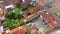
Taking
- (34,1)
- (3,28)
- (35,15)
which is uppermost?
(34,1)

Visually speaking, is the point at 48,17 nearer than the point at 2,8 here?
Yes

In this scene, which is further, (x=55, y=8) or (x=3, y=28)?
(x=55, y=8)

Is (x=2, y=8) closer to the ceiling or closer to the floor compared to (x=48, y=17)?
closer to the ceiling

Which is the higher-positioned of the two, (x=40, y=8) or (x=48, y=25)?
(x=40, y=8)

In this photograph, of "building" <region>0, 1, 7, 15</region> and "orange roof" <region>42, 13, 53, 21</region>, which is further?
"building" <region>0, 1, 7, 15</region>

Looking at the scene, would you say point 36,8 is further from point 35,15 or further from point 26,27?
point 26,27

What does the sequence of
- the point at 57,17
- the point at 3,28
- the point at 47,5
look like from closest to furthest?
1. the point at 3,28
2. the point at 57,17
3. the point at 47,5

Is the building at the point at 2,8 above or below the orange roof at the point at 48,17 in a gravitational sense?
above

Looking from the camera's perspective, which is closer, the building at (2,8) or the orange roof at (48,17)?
the orange roof at (48,17)

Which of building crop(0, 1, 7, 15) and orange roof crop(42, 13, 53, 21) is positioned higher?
building crop(0, 1, 7, 15)

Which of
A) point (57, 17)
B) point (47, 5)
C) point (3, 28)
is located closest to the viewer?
point (3, 28)

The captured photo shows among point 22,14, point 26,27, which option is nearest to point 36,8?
point 22,14
